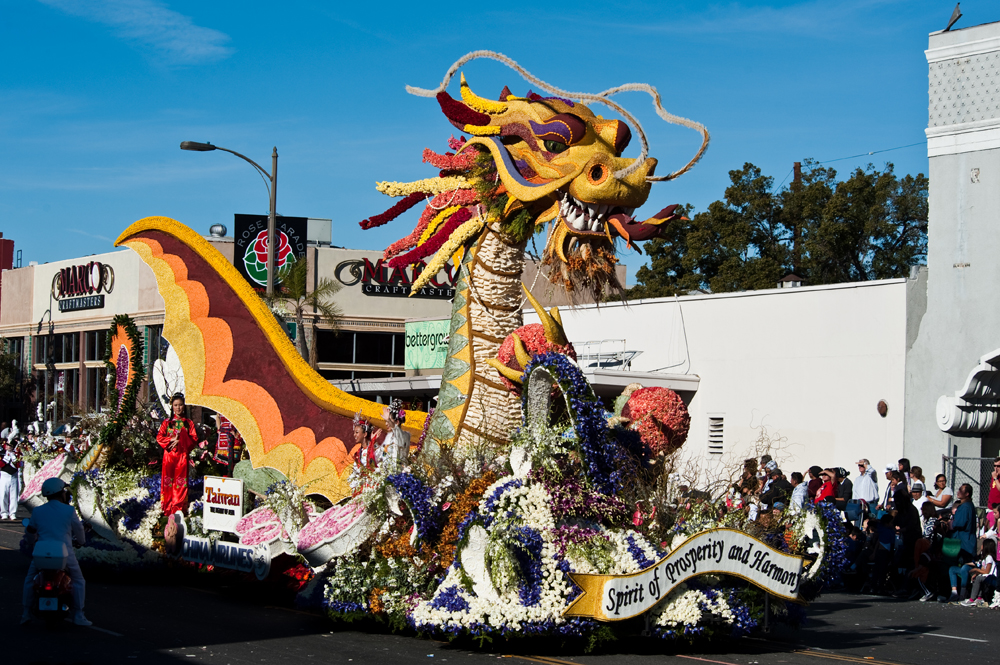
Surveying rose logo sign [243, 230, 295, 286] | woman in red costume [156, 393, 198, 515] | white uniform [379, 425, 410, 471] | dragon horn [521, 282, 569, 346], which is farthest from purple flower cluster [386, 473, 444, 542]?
rose logo sign [243, 230, 295, 286]

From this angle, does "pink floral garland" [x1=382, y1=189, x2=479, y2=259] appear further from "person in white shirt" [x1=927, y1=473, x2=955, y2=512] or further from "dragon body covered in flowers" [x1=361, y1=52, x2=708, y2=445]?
"person in white shirt" [x1=927, y1=473, x2=955, y2=512]

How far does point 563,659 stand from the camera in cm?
830

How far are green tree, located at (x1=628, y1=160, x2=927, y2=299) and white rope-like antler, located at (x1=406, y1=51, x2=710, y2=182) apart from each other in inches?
1053

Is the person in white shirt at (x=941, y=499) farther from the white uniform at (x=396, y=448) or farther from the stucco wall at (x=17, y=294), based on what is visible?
the stucco wall at (x=17, y=294)

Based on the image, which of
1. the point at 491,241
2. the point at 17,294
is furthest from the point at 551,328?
the point at 17,294

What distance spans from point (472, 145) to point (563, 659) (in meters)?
4.08

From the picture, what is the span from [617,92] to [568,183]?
3.09ft

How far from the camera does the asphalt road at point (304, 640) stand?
324 inches

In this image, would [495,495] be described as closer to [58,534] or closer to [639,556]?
[639,556]

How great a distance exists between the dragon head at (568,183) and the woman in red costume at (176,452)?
4.36 metres

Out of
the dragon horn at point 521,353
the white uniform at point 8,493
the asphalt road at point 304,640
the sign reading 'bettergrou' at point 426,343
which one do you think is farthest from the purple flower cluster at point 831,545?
the sign reading 'bettergrou' at point 426,343

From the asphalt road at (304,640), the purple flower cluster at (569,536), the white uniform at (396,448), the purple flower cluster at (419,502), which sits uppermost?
the white uniform at (396,448)

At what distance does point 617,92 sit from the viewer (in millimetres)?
9148

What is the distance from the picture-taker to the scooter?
9164 mm
